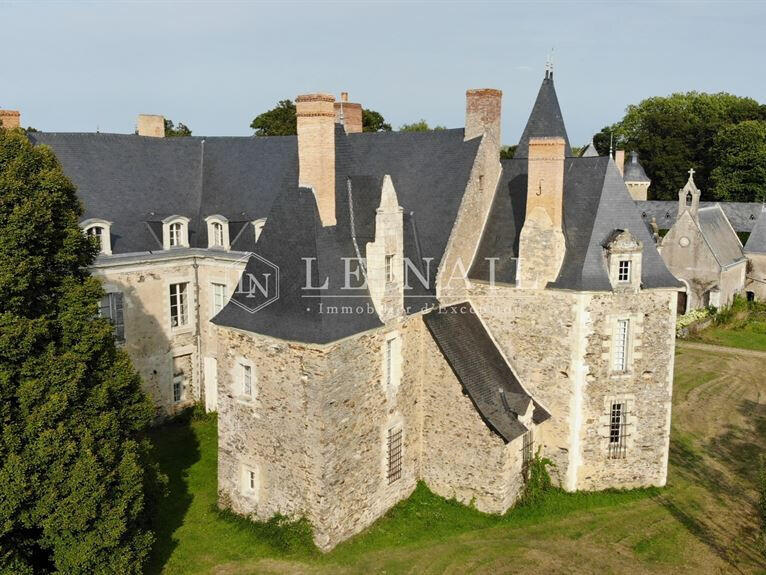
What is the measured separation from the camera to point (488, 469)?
19172 mm

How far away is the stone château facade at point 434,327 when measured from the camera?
17.5 metres

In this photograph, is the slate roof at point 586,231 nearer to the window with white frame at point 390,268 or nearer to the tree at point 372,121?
the window with white frame at point 390,268

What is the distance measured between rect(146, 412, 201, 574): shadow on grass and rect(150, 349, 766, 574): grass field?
50mm

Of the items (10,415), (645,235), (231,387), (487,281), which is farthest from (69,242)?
(645,235)

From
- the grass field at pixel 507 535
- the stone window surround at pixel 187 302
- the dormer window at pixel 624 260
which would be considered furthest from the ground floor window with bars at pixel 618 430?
the stone window surround at pixel 187 302

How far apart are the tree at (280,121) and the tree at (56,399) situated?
4045 cm

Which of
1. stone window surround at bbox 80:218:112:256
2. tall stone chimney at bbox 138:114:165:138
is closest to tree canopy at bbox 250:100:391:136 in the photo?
tall stone chimney at bbox 138:114:165:138

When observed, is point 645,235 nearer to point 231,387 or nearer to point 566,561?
point 566,561

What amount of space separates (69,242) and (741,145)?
228 ft

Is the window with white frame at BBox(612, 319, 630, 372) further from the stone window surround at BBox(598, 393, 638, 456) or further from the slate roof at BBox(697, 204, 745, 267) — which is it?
the slate roof at BBox(697, 204, 745, 267)

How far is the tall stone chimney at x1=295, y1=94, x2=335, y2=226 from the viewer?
1777 cm

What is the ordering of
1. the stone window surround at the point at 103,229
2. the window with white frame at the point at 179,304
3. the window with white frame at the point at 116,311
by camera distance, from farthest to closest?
the window with white frame at the point at 179,304 → the window with white frame at the point at 116,311 → the stone window surround at the point at 103,229

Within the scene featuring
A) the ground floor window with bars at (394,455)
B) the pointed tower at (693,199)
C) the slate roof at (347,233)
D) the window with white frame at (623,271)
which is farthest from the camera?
the pointed tower at (693,199)

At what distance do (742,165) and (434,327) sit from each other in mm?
59466
